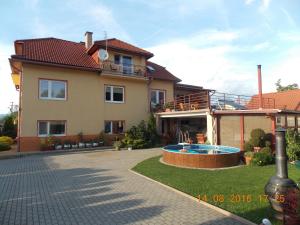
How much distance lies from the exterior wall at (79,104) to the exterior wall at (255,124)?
11.6m

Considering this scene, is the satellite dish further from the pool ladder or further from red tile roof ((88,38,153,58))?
the pool ladder

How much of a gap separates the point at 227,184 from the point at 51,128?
15.4 metres

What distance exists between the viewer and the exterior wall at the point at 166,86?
87.0ft

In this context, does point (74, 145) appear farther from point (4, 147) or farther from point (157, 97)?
point (157, 97)

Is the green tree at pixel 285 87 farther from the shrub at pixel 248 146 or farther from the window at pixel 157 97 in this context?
the shrub at pixel 248 146

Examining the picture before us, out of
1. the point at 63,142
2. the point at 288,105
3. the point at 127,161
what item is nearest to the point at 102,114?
the point at 63,142

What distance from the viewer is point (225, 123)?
→ 17047 mm

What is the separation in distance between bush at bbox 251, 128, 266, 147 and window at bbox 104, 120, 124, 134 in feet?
41.6

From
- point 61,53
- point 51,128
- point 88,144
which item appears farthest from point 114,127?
point 61,53

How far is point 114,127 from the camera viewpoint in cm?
2380

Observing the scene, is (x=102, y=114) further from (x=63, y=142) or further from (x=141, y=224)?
(x=141, y=224)

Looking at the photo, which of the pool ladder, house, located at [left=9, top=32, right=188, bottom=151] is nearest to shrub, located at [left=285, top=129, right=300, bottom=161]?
the pool ladder

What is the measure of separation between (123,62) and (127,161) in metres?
12.8
